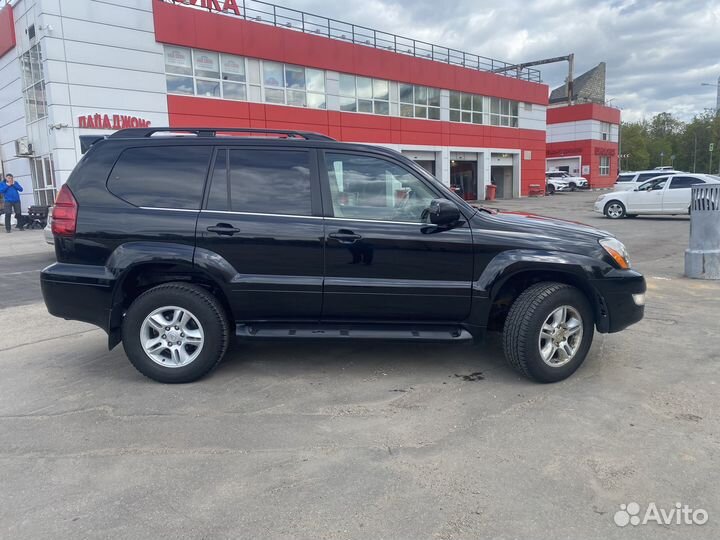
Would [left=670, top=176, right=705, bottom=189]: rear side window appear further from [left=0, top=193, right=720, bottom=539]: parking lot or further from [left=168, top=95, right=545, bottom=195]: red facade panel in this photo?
[left=0, top=193, right=720, bottom=539]: parking lot

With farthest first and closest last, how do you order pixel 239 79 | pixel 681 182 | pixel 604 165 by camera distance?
1. pixel 604 165
2. pixel 239 79
3. pixel 681 182

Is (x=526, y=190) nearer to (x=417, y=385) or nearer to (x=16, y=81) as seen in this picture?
(x=16, y=81)

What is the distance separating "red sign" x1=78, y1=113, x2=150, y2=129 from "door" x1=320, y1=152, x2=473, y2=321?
Answer: 17.9 meters

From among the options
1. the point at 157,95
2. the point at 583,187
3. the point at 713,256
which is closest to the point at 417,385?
the point at 713,256

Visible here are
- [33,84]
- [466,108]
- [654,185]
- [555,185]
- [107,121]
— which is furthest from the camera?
[555,185]

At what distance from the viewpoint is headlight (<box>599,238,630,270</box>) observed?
13.7ft

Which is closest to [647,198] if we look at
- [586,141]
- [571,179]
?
[571,179]

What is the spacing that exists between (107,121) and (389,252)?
62.6 feet

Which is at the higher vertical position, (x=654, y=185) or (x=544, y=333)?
(x=654, y=185)

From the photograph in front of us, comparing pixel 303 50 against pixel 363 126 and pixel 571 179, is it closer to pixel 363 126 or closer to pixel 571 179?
pixel 363 126

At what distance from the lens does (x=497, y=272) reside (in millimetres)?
4047

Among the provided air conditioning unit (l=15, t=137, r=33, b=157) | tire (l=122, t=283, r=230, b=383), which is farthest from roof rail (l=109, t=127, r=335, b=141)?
air conditioning unit (l=15, t=137, r=33, b=157)

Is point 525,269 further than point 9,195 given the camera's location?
No

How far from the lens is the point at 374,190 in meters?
4.19
